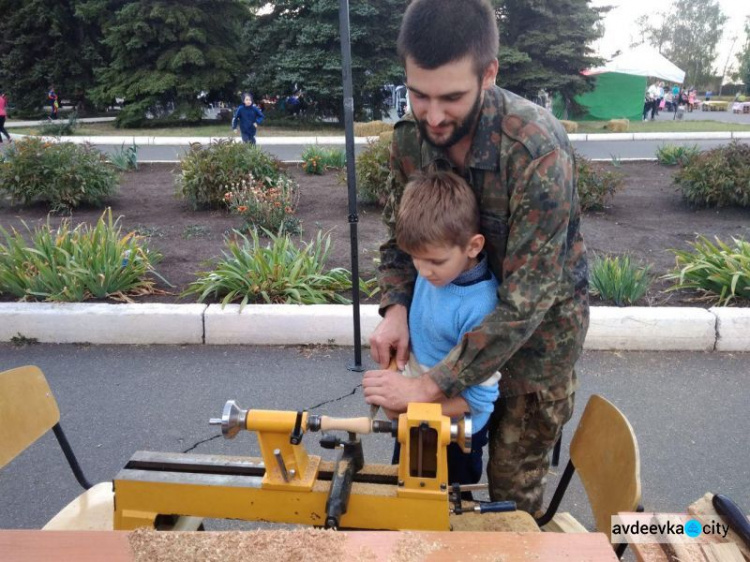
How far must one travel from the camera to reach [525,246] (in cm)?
156

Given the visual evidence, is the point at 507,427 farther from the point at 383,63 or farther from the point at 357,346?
the point at 383,63

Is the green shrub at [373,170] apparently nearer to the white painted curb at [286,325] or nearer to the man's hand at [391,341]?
the white painted curb at [286,325]

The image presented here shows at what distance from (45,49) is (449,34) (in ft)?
99.6

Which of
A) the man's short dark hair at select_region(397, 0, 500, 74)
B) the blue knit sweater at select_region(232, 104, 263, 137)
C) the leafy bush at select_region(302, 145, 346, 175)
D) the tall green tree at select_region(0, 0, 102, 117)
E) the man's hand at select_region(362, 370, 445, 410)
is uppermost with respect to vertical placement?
the tall green tree at select_region(0, 0, 102, 117)

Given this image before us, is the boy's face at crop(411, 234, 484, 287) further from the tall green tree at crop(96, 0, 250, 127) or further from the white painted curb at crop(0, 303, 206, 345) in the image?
the tall green tree at crop(96, 0, 250, 127)

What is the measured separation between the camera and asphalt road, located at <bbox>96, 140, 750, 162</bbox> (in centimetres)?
1359

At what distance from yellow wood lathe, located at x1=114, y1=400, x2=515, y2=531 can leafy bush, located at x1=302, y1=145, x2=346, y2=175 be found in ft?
29.1

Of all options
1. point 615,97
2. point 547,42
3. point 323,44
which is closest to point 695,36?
point 615,97

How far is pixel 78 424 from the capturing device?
133 inches

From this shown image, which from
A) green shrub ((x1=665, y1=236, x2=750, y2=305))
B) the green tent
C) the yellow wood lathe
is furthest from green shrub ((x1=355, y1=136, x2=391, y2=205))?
the green tent

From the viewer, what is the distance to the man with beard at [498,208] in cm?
148

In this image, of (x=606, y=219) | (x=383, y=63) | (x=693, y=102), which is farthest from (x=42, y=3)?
(x=693, y=102)

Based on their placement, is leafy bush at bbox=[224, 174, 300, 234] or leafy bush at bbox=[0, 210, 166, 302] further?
leafy bush at bbox=[224, 174, 300, 234]

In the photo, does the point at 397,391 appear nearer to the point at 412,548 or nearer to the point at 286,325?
the point at 412,548
